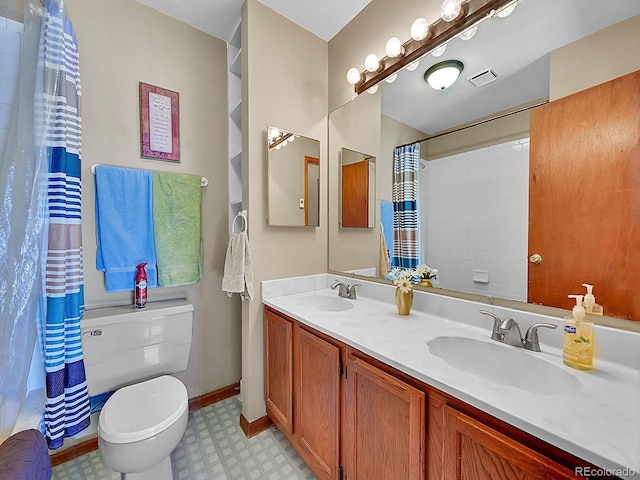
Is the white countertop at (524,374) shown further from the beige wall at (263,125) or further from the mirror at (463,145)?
the beige wall at (263,125)

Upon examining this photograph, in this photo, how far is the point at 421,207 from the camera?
1357 mm

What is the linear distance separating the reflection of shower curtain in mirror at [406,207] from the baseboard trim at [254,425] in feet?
4.14

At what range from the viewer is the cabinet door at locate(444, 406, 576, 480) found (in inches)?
20.7

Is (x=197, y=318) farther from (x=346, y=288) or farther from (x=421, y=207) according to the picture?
(x=421, y=207)

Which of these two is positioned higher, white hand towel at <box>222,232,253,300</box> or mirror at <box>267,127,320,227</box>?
mirror at <box>267,127,320,227</box>

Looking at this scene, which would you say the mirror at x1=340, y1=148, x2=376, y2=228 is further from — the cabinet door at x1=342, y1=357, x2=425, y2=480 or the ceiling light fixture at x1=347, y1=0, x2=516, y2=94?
the cabinet door at x1=342, y1=357, x2=425, y2=480

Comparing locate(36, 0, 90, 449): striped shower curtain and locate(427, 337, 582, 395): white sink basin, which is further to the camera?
locate(36, 0, 90, 449): striped shower curtain

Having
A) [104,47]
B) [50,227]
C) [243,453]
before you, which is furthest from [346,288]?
[104,47]

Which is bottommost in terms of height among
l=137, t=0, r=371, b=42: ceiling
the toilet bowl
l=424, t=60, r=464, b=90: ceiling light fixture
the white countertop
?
the toilet bowl

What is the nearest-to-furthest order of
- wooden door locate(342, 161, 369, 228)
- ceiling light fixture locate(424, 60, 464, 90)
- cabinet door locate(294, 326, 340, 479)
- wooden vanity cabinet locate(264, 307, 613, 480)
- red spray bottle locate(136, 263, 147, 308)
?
wooden vanity cabinet locate(264, 307, 613, 480), cabinet door locate(294, 326, 340, 479), ceiling light fixture locate(424, 60, 464, 90), red spray bottle locate(136, 263, 147, 308), wooden door locate(342, 161, 369, 228)

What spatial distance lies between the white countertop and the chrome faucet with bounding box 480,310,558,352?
0.03 meters

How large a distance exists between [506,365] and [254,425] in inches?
56.1
